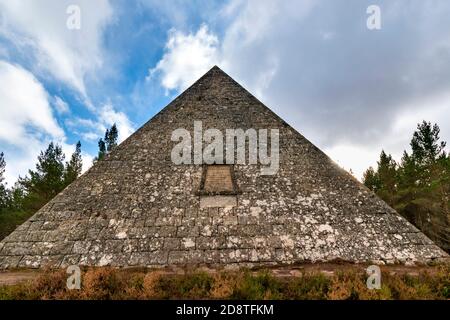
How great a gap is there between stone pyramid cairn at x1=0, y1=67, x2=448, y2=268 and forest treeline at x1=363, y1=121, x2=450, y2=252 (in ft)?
51.9

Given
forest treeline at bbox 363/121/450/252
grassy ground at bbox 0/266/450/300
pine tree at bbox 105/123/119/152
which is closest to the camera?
grassy ground at bbox 0/266/450/300

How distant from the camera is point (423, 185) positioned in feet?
66.2

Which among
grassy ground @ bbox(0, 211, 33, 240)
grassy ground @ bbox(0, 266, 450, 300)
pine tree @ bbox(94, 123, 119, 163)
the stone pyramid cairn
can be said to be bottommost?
grassy ground @ bbox(0, 211, 33, 240)

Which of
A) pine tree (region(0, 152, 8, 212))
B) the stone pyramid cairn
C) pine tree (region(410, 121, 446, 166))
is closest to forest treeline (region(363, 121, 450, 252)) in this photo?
pine tree (region(410, 121, 446, 166))

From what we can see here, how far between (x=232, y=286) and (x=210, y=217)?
6.28 feet

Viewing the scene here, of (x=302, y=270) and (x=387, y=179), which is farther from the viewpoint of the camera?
(x=387, y=179)

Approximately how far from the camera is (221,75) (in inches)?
355

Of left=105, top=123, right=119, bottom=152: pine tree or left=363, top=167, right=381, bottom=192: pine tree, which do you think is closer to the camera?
left=363, top=167, right=381, bottom=192: pine tree

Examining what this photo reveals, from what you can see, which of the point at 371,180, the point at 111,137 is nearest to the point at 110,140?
the point at 111,137

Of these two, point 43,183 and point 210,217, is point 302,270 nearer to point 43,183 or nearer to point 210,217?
point 210,217

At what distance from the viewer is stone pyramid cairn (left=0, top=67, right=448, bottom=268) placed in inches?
207

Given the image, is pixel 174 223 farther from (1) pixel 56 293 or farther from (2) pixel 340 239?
(2) pixel 340 239

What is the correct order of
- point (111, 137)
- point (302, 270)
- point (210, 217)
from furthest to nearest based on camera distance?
point (111, 137)
point (210, 217)
point (302, 270)

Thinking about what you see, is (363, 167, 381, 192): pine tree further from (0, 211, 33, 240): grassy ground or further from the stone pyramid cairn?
(0, 211, 33, 240): grassy ground
